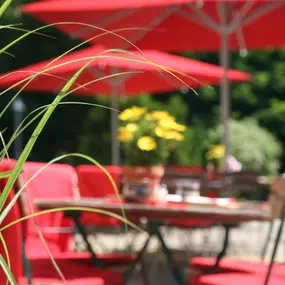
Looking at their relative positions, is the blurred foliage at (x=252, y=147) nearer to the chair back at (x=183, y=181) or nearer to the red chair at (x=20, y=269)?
the chair back at (x=183, y=181)

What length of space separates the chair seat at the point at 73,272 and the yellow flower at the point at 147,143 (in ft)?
2.42

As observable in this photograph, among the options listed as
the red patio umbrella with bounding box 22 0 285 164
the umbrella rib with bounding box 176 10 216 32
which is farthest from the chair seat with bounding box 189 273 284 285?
the umbrella rib with bounding box 176 10 216 32

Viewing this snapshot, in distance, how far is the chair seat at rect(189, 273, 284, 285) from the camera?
9.29ft

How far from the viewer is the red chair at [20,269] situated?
85.7 inches

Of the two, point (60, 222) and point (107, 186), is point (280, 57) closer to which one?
point (107, 186)

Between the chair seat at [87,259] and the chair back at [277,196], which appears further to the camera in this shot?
the chair seat at [87,259]

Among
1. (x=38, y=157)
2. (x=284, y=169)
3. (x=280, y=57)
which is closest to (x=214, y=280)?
(x=284, y=169)

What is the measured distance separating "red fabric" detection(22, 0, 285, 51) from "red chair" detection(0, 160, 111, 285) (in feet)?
11.6

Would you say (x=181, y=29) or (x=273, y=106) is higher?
(x=181, y=29)

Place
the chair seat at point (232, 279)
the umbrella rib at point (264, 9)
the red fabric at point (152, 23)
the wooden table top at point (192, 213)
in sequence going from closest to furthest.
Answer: the chair seat at point (232, 279)
the wooden table top at point (192, 213)
the red fabric at point (152, 23)
the umbrella rib at point (264, 9)

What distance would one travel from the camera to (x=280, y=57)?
1736cm

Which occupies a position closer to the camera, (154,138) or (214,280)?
(214,280)

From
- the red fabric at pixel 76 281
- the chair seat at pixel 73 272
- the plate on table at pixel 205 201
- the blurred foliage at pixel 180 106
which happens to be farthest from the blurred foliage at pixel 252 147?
the red fabric at pixel 76 281

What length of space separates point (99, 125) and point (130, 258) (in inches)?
447
